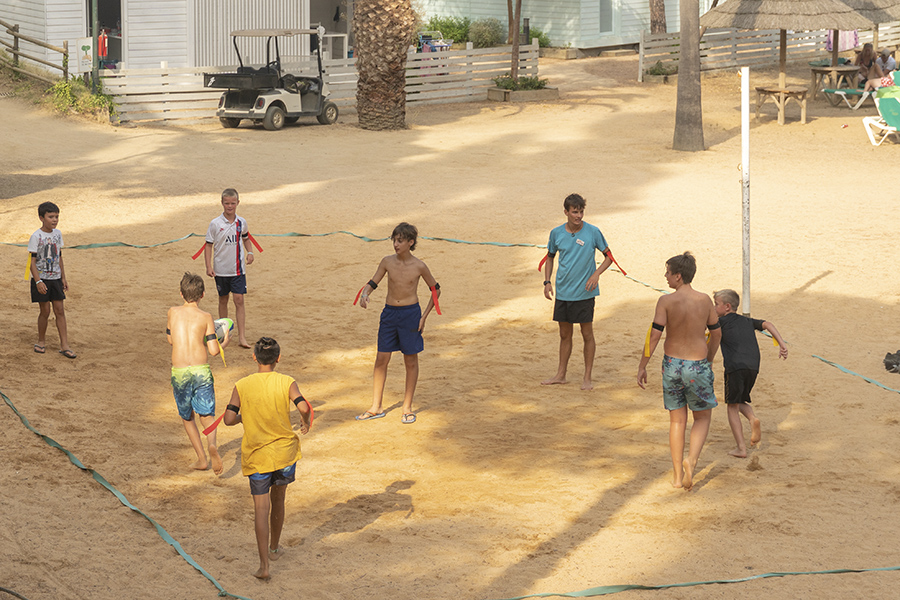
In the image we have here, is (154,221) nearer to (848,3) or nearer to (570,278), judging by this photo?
(570,278)

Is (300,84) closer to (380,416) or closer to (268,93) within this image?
(268,93)

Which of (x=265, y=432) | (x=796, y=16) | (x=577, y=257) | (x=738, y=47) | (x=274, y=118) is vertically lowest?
(x=265, y=432)

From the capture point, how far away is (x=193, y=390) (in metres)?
7.15

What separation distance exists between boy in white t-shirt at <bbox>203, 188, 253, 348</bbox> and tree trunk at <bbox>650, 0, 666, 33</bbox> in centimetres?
2738

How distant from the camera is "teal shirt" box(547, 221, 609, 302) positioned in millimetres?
8953

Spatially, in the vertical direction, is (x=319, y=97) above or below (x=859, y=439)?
above

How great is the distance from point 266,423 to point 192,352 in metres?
1.49

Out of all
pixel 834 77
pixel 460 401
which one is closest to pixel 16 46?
pixel 834 77

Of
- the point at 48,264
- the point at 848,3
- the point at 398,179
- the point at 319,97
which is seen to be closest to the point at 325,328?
the point at 48,264

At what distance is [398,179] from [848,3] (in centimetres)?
1225

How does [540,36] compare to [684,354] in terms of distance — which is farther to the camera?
[540,36]

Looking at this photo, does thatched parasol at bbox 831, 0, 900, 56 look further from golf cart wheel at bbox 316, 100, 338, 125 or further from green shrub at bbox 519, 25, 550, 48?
green shrub at bbox 519, 25, 550, 48

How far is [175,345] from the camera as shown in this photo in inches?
279


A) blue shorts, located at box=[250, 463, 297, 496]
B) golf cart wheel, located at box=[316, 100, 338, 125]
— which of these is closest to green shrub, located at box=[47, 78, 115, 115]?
golf cart wheel, located at box=[316, 100, 338, 125]
